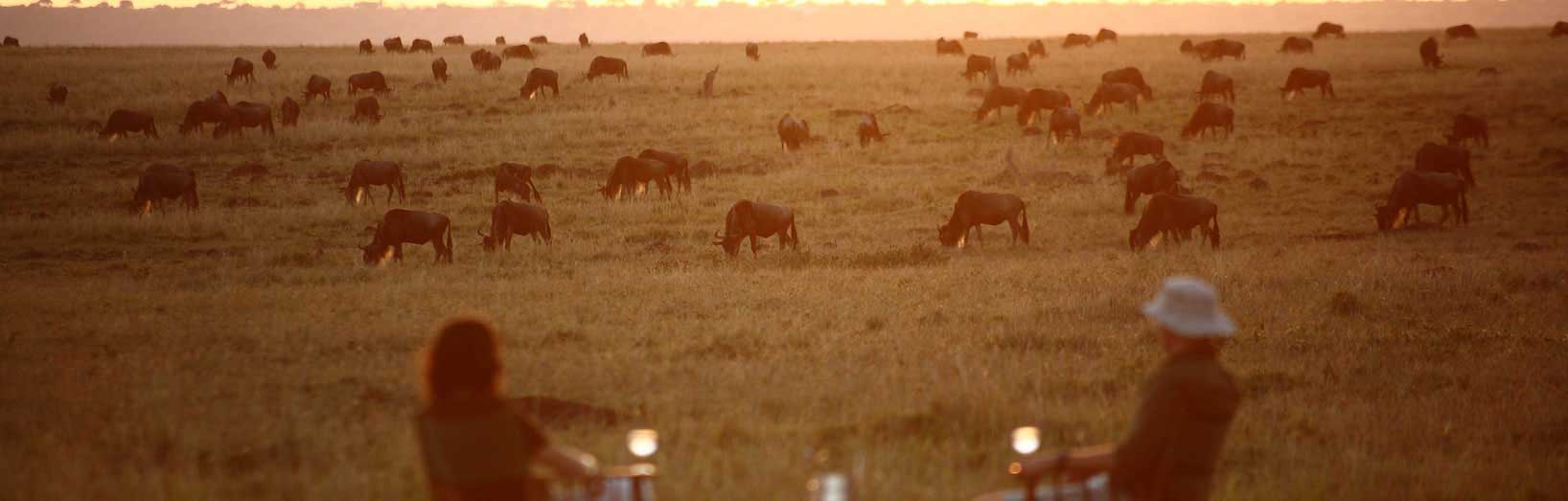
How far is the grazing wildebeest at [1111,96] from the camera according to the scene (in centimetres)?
3631

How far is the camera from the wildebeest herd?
20.0 metres

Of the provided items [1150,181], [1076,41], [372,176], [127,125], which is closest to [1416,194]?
[1150,181]

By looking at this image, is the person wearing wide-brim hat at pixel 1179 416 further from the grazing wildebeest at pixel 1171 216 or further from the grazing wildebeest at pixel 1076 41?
the grazing wildebeest at pixel 1076 41

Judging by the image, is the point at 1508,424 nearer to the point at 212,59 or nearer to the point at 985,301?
the point at 985,301

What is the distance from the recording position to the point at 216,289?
50.1ft

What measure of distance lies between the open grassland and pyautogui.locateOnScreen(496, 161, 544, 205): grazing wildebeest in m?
0.59

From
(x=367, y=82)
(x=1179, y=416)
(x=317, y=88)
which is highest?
(x=1179, y=416)

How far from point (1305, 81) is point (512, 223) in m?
25.8

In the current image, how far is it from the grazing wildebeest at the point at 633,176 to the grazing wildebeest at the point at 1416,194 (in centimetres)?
1219

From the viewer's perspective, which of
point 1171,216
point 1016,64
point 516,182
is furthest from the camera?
point 1016,64

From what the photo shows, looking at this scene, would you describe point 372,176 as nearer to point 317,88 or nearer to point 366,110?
point 366,110

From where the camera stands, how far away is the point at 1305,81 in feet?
125

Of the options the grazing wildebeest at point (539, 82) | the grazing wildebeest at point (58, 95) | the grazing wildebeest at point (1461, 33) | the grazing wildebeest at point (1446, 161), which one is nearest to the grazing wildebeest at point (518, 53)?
the grazing wildebeest at point (539, 82)

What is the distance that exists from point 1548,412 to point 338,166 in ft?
80.5
